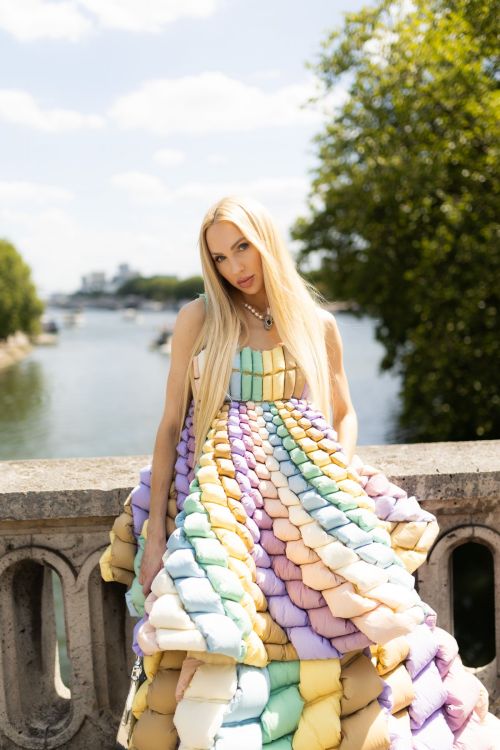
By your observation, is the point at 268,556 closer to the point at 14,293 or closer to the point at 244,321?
the point at 244,321

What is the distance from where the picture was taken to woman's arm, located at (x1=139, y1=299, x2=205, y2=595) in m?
2.24

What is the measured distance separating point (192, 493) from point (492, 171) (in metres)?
8.37

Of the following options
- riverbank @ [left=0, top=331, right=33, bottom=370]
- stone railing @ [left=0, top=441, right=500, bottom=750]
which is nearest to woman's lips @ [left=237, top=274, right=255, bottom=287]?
stone railing @ [left=0, top=441, right=500, bottom=750]

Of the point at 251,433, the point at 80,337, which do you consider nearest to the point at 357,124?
the point at 251,433

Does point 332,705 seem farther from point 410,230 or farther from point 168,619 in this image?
point 410,230

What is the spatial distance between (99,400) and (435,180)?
3231 cm

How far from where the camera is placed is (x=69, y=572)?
257 cm

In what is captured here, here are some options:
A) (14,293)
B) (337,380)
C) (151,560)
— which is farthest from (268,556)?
(14,293)

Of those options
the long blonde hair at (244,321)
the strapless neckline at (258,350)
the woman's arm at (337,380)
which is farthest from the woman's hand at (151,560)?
the woman's arm at (337,380)

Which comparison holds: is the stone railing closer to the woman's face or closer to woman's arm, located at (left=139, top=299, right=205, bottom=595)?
woman's arm, located at (left=139, top=299, right=205, bottom=595)

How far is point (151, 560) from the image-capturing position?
7.12ft

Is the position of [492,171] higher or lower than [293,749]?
higher

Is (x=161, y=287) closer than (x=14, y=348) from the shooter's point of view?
No

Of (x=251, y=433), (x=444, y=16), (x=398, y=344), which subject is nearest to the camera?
(x=251, y=433)
